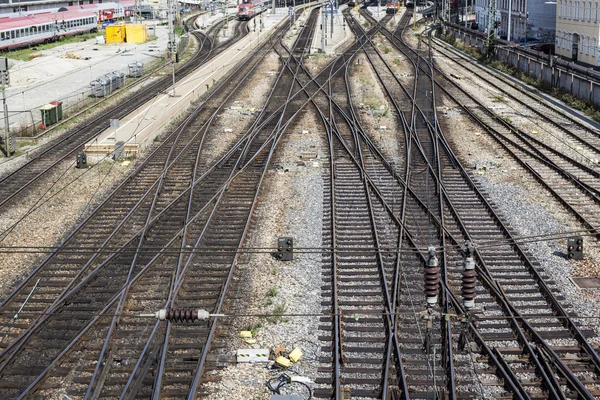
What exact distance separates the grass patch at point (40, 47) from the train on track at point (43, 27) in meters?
0.39

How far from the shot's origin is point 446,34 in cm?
6694

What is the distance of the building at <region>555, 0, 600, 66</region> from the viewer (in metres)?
43.5

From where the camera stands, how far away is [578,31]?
46.1 meters

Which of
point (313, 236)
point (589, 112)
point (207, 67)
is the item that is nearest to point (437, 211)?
point (313, 236)

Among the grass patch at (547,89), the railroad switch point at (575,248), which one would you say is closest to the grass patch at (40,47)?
the grass patch at (547,89)

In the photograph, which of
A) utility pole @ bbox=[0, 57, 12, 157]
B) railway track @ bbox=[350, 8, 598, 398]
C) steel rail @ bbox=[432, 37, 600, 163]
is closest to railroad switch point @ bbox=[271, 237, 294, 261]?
railway track @ bbox=[350, 8, 598, 398]

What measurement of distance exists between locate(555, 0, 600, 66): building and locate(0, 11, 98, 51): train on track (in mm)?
36201

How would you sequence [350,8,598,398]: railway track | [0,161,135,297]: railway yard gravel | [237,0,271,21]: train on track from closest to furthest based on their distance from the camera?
[350,8,598,398]: railway track < [0,161,135,297]: railway yard gravel < [237,0,271,21]: train on track

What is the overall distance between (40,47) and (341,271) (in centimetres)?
5303

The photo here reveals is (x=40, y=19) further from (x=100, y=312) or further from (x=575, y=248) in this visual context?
(x=575, y=248)

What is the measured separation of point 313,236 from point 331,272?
2341mm

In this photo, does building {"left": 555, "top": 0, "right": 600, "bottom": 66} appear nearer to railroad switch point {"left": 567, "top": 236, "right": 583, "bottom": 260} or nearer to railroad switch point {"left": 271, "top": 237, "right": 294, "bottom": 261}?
railroad switch point {"left": 567, "top": 236, "right": 583, "bottom": 260}

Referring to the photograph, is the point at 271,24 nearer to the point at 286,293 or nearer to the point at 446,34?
the point at 446,34

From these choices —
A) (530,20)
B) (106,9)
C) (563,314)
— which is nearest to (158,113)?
(563,314)
